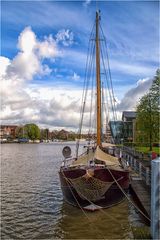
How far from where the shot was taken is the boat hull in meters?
15.7

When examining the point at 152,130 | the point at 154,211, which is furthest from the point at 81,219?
the point at 152,130

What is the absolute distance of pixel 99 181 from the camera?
15555mm

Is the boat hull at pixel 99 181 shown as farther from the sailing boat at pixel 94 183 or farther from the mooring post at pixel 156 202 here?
the mooring post at pixel 156 202

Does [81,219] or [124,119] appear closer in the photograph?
[81,219]

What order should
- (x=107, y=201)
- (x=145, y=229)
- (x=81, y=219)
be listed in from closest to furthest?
1. (x=145, y=229)
2. (x=81, y=219)
3. (x=107, y=201)

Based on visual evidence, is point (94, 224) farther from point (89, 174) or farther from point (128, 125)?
point (128, 125)

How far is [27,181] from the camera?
93.3 ft

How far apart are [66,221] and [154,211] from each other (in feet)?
30.5

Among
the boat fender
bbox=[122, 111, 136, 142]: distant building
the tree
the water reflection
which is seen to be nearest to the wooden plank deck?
the water reflection

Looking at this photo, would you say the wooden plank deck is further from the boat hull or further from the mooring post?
the mooring post

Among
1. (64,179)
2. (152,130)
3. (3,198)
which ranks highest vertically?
(152,130)

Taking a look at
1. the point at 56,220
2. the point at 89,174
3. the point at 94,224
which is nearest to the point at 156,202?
the point at 94,224

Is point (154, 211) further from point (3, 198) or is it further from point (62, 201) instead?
point (3, 198)

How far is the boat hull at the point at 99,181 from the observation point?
51.4 feet
